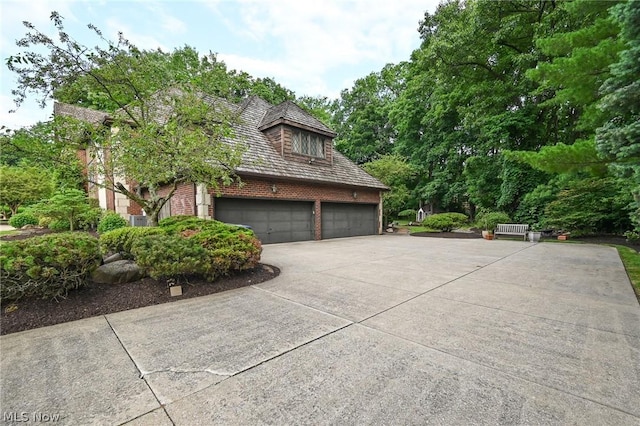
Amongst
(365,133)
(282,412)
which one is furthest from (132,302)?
(365,133)

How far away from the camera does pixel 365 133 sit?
29000 millimetres

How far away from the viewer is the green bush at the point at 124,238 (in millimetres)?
5111

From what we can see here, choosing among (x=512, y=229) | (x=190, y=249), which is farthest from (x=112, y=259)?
(x=512, y=229)

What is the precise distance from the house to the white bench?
20.0 ft

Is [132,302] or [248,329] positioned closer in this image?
[248,329]

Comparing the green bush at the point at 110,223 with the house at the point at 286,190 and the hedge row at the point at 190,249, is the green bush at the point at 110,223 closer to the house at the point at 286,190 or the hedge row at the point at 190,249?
the house at the point at 286,190

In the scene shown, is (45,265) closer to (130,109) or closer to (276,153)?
(130,109)

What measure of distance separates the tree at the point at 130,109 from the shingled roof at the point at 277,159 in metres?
3.15

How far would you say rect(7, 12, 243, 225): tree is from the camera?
4.39 meters

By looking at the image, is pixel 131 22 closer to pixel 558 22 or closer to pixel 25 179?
pixel 25 179

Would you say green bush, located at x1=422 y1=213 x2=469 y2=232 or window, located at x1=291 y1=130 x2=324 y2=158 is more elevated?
window, located at x1=291 y1=130 x2=324 y2=158

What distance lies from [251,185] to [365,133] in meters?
22.4

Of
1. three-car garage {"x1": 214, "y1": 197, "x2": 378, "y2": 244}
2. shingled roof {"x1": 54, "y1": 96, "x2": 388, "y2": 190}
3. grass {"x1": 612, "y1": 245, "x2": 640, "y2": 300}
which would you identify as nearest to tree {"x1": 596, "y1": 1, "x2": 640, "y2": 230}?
grass {"x1": 612, "y1": 245, "x2": 640, "y2": 300}

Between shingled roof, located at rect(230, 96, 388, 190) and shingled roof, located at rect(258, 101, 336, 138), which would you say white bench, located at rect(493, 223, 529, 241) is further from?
shingled roof, located at rect(258, 101, 336, 138)
